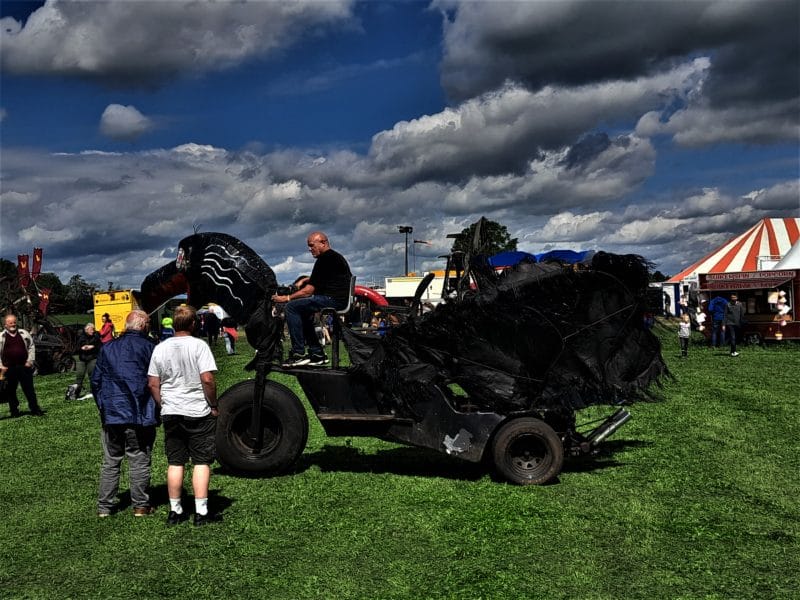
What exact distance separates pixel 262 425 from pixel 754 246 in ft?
102

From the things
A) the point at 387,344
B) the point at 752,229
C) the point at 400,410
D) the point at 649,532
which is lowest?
the point at 649,532

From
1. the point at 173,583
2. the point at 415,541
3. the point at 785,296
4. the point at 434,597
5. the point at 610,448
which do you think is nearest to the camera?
the point at 434,597

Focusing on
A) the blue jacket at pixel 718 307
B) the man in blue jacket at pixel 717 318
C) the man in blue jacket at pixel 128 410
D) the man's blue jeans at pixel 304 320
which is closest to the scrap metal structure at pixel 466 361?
the man's blue jeans at pixel 304 320

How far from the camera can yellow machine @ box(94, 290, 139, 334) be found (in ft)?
104

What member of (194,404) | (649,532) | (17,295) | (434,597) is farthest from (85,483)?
(17,295)

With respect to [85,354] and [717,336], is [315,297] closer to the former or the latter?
[85,354]

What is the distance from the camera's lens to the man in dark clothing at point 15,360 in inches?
504

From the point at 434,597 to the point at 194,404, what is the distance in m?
2.60

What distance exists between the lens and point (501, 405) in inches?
280

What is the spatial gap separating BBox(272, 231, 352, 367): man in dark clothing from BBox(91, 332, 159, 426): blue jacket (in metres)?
1.44

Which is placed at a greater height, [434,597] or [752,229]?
[752,229]

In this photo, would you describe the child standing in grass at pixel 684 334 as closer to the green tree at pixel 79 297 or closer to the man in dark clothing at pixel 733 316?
the man in dark clothing at pixel 733 316

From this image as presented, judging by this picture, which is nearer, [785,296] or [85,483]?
[85,483]

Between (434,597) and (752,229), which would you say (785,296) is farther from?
(434,597)
